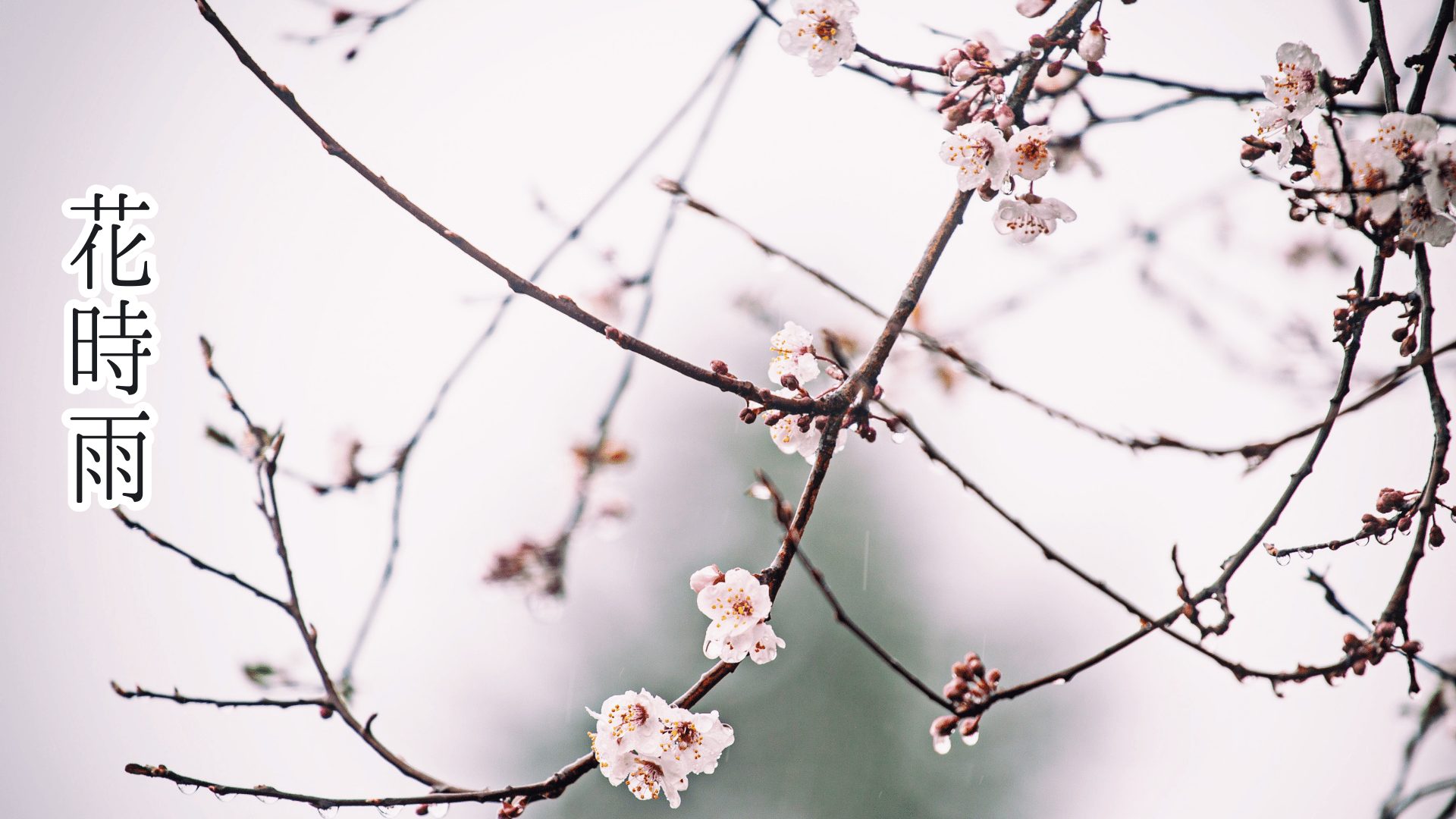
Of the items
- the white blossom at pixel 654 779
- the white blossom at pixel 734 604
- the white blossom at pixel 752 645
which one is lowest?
the white blossom at pixel 654 779

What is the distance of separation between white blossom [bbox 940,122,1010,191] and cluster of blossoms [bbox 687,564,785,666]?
1.92ft

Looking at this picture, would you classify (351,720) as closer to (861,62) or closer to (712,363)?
(712,363)

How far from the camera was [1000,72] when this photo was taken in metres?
1.18

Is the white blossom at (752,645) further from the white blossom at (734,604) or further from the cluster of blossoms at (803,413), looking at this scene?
the cluster of blossoms at (803,413)

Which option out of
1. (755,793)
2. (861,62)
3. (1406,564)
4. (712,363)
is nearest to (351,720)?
(712,363)

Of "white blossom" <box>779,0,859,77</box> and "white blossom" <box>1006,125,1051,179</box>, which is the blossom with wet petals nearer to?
"white blossom" <box>1006,125,1051,179</box>

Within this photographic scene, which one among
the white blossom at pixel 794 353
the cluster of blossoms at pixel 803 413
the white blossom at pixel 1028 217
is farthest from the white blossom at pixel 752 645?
the white blossom at pixel 1028 217

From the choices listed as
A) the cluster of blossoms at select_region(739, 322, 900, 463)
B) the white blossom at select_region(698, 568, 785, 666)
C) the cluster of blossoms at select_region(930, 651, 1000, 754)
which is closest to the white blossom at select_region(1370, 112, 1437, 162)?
the cluster of blossoms at select_region(739, 322, 900, 463)

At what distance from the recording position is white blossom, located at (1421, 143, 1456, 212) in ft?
3.14

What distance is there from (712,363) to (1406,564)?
80 cm

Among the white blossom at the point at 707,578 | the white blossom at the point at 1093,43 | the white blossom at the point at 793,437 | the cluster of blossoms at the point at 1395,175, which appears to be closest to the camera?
the cluster of blossoms at the point at 1395,175

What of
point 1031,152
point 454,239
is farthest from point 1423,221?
point 454,239

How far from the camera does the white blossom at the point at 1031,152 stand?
120 centimetres

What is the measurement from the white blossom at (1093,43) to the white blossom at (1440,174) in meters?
0.47
